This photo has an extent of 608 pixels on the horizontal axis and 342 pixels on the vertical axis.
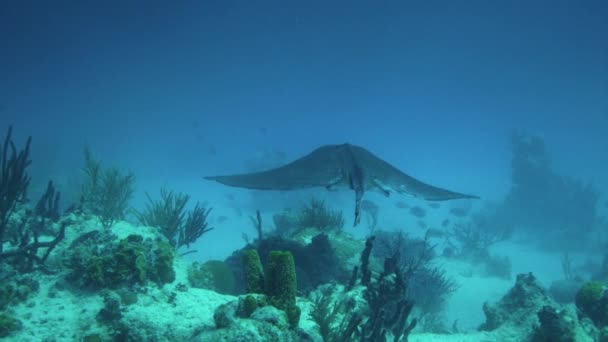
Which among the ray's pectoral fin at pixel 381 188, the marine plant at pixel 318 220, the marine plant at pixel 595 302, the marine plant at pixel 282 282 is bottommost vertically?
the marine plant at pixel 595 302

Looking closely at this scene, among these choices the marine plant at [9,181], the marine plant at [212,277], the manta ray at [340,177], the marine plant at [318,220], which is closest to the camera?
the marine plant at [9,181]

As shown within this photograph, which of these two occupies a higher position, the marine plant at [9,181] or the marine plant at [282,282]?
the marine plant at [9,181]

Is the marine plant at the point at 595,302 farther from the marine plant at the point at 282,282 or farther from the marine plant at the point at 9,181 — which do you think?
the marine plant at the point at 9,181

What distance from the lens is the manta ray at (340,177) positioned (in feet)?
22.0

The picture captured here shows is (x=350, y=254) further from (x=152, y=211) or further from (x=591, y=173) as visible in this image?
(x=591, y=173)

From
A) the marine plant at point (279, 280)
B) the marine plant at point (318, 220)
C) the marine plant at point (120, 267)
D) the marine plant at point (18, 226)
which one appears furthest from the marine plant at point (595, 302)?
the marine plant at point (18, 226)

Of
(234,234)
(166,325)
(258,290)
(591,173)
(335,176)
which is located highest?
(591,173)

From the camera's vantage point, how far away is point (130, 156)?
62.6 metres

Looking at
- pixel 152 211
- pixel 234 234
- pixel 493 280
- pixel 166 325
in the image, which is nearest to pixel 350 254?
pixel 166 325

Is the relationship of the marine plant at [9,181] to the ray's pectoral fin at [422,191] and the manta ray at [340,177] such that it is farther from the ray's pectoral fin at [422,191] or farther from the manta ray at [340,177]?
the ray's pectoral fin at [422,191]

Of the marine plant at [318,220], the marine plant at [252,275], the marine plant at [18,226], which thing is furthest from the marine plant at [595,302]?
the marine plant at [18,226]

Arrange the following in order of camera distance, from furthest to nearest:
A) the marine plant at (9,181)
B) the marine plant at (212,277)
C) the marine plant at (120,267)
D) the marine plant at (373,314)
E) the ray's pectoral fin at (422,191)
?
the ray's pectoral fin at (422,191) → the marine plant at (212,277) → the marine plant at (9,181) → the marine plant at (120,267) → the marine plant at (373,314)

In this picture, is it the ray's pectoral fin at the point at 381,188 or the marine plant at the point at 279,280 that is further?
the ray's pectoral fin at the point at 381,188

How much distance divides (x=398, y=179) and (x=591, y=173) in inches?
3230
